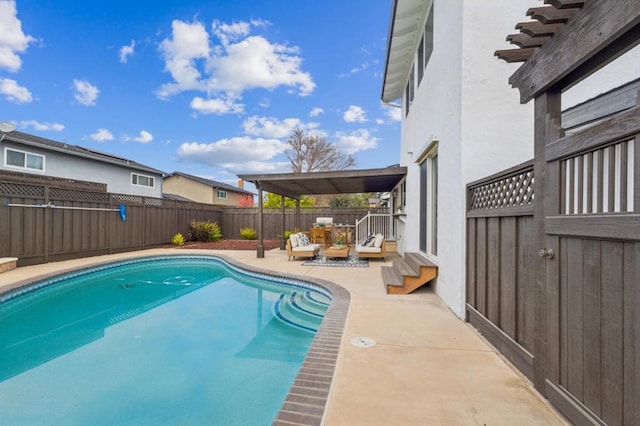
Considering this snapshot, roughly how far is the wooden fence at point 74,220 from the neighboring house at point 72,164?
1.53 m

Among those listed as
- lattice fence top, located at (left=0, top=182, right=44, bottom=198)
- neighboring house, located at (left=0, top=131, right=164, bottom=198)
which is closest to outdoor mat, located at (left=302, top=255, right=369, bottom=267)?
lattice fence top, located at (left=0, top=182, right=44, bottom=198)

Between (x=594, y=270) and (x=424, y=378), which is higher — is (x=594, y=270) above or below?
above

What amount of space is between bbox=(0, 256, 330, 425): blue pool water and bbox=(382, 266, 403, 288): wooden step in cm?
130

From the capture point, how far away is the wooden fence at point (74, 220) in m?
8.79

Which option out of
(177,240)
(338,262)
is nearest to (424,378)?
(338,262)

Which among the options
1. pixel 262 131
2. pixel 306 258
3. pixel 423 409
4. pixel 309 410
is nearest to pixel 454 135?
pixel 423 409

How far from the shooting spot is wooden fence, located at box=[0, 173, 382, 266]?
Result: 8.79 m

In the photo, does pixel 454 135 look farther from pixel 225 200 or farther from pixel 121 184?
pixel 225 200

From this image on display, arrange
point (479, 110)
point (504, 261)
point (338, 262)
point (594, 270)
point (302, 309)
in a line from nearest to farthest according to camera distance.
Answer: point (594, 270), point (504, 261), point (479, 110), point (302, 309), point (338, 262)

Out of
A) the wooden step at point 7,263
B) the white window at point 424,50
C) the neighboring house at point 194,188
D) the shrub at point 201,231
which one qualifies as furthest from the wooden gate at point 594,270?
the neighboring house at point 194,188

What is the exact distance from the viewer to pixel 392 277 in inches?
248

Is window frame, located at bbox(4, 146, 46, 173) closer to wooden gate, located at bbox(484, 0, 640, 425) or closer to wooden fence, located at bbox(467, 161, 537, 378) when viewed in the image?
wooden fence, located at bbox(467, 161, 537, 378)

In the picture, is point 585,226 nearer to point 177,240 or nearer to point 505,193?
point 505,193

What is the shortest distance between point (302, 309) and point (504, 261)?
3905 millimetres
